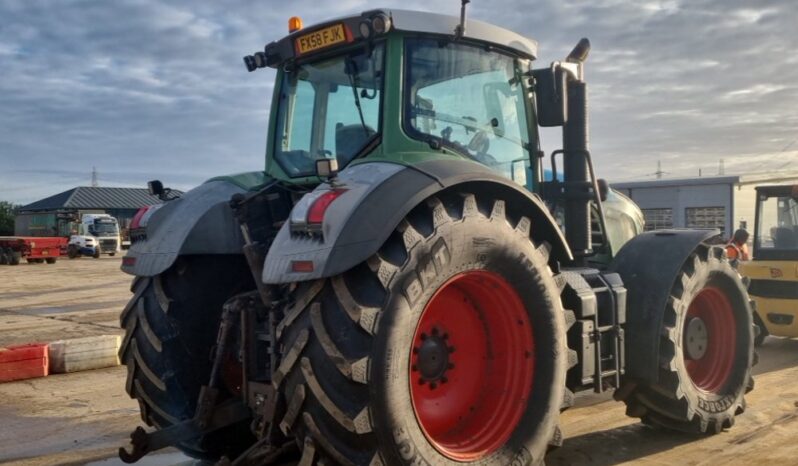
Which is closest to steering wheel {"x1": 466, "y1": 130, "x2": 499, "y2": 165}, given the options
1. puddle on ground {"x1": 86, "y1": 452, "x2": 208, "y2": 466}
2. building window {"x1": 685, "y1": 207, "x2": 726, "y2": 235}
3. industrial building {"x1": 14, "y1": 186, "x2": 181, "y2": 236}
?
puddle on ground {"x1": 86, "y1": 452, "x2": 208, "y2": 466}

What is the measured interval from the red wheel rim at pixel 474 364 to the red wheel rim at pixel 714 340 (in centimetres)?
215

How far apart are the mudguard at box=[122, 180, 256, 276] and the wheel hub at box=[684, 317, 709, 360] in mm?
3311

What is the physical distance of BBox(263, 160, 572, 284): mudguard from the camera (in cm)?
335

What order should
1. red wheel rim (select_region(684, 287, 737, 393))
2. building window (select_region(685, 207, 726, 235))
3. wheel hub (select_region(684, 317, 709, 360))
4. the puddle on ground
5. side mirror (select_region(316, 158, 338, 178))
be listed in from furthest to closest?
1. building window (select_region(685, 207, 726, 235))
2. red wheel rim (select_region(684, 287, 737, 393))
3. wheel hub (select_region(684, 317, 709, 360))
4. the puddle on ground
5. side mirror (select_region(316, 158, 338, 178))

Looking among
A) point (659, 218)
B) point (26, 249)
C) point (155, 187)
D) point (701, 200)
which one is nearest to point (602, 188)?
point (155, 187)

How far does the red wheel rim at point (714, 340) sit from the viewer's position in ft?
18.9

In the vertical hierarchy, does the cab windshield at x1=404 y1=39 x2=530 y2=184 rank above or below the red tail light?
above

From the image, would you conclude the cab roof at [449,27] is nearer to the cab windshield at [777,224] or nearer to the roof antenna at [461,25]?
the roof antenna at [461,25]

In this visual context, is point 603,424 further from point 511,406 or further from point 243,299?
point 243,299

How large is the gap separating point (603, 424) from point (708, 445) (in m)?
0.83

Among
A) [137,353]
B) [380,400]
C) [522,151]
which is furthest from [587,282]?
[137,353]

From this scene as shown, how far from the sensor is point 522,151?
202 inches

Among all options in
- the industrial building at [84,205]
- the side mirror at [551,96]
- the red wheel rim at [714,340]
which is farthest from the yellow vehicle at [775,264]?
the industrial building at [84,205]

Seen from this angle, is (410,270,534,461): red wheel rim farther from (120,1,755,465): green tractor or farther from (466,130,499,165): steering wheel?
(466,130,499,165): steering wheel
